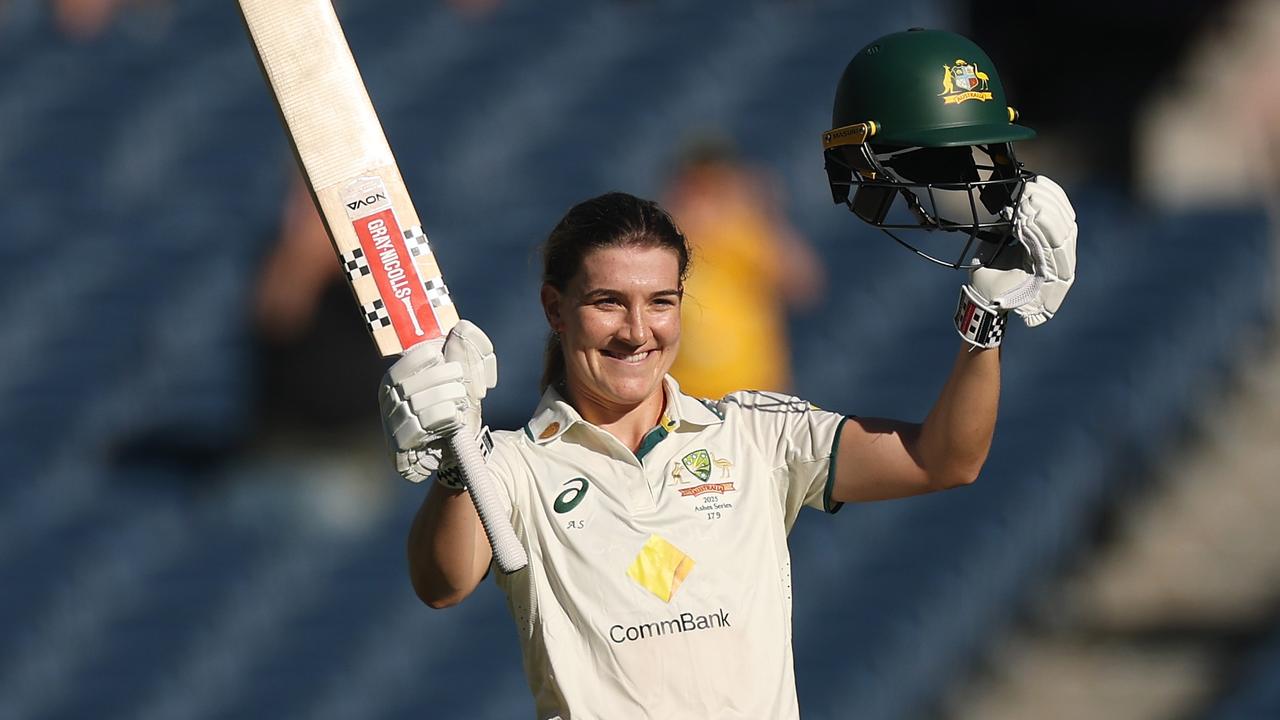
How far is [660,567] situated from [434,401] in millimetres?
392

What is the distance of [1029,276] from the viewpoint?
2494mm

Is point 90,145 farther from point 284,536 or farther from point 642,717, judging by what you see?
point 642,717

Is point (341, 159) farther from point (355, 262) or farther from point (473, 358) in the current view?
point (473, 358)

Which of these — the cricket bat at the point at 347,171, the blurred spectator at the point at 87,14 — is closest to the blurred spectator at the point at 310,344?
the blurred spectator at the point at 87,14

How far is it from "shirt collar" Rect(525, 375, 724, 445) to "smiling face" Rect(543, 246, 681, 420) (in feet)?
0.17

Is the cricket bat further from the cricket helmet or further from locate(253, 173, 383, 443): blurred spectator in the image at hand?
locate(253, 173, 383, 443): blurred spectator

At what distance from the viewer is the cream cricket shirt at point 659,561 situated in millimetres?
2410

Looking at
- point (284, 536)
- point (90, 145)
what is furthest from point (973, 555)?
point (90, 145)

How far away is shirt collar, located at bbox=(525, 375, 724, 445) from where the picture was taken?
2539 mm

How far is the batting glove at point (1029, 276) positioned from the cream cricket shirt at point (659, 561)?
0.27 meters

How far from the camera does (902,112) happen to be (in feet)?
8.26

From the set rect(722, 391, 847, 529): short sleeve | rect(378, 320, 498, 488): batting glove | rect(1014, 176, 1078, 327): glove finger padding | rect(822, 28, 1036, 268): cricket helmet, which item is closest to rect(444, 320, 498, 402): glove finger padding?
rect(378, 320, 498, 488): batting glove

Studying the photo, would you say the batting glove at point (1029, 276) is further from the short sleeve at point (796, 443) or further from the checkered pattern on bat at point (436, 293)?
the checkered pattern on bat at point (436, 293)

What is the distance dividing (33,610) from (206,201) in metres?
1.81
